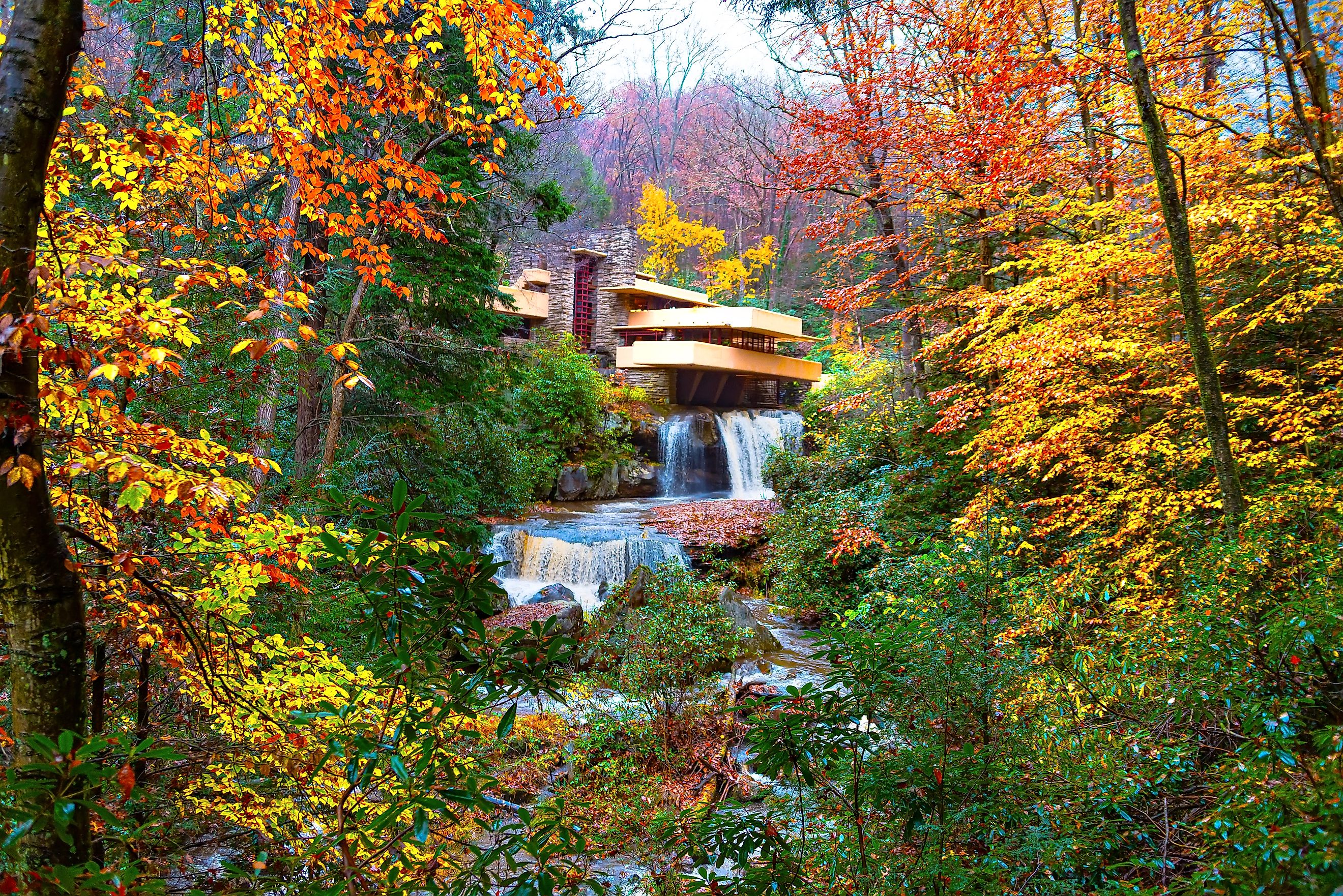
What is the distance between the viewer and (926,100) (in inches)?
363

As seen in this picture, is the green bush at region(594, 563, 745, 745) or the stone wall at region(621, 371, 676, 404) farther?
the stone wall at region(621, 371, 676, 404)

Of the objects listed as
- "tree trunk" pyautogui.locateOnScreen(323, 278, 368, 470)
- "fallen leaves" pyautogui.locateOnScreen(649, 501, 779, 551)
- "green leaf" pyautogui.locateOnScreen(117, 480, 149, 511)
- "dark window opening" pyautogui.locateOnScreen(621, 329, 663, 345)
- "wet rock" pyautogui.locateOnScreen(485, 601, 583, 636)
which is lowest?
"wet rock" pyautogui.locateOnScreen(485, 601, 583, 636)

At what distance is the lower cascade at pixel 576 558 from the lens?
38.9 ft

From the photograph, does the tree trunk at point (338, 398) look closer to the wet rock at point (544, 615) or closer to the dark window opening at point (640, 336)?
the wet rock at point (544, 615)

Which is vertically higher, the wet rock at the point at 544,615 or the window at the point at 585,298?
the window at the point at 585,298

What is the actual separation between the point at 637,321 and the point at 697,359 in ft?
8.78

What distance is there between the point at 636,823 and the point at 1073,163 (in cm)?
704

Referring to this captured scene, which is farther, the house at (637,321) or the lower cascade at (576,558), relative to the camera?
the house at (637,321)

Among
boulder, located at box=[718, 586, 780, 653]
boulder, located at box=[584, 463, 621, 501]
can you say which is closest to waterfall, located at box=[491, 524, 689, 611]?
boulder, located at box=[718, 586, 780, 653]

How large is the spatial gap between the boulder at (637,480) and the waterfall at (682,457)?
33cm

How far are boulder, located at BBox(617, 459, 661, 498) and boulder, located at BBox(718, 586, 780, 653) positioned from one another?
8.43 meters

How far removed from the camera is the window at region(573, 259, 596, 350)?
22.3 meters

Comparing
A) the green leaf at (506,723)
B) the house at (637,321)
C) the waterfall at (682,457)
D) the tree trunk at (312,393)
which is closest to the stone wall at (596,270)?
the house at (637,321)

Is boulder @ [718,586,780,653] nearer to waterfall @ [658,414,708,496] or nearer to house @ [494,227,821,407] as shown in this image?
waterfall @ [658,414,708,496]
